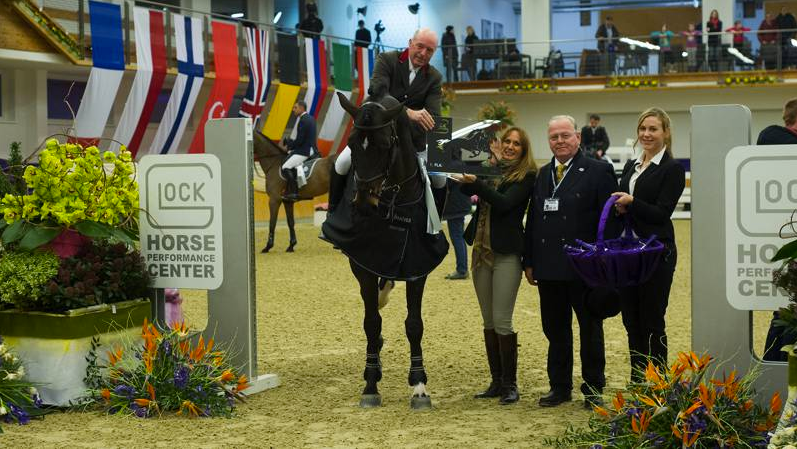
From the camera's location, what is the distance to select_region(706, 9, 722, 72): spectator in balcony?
28.0 metres

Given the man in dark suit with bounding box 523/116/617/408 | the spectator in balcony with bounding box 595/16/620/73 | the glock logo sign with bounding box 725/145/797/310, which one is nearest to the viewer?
the glock logo sign with bounding box 725/145/797/310

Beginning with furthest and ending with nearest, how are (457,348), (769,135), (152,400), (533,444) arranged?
1. (457,348)
2. (769,135)
3. (152,400)
4. (533,444)

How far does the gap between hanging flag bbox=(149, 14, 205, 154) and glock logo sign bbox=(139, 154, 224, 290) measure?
12.1 m

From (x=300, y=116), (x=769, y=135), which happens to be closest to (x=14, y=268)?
(x=769, y=135)

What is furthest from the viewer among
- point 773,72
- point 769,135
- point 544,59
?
point 544,59

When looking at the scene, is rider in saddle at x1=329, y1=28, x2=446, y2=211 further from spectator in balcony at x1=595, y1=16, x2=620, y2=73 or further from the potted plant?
spectator in balcony at x1=595, y1=16, x2=620, y2=73

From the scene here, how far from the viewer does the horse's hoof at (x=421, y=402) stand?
17.6 feet

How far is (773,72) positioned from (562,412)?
24361 mm

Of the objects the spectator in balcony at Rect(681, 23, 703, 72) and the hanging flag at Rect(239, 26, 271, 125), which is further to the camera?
the spectator in balcony at Rect(681, 23, 703, 72)

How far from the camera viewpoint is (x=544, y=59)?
98.1 feet

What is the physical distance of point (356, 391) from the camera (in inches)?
232

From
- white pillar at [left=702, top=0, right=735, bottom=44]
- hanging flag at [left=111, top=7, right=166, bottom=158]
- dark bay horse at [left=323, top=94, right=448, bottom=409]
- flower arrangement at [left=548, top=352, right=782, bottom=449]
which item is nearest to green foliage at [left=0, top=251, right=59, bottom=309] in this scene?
dark bay horse at [left=323, top=94, right=448, bottom=409]

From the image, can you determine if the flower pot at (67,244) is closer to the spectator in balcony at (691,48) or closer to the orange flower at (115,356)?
the orange flower at (115,356)

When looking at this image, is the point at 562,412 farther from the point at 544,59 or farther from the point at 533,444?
the point at 544,59
